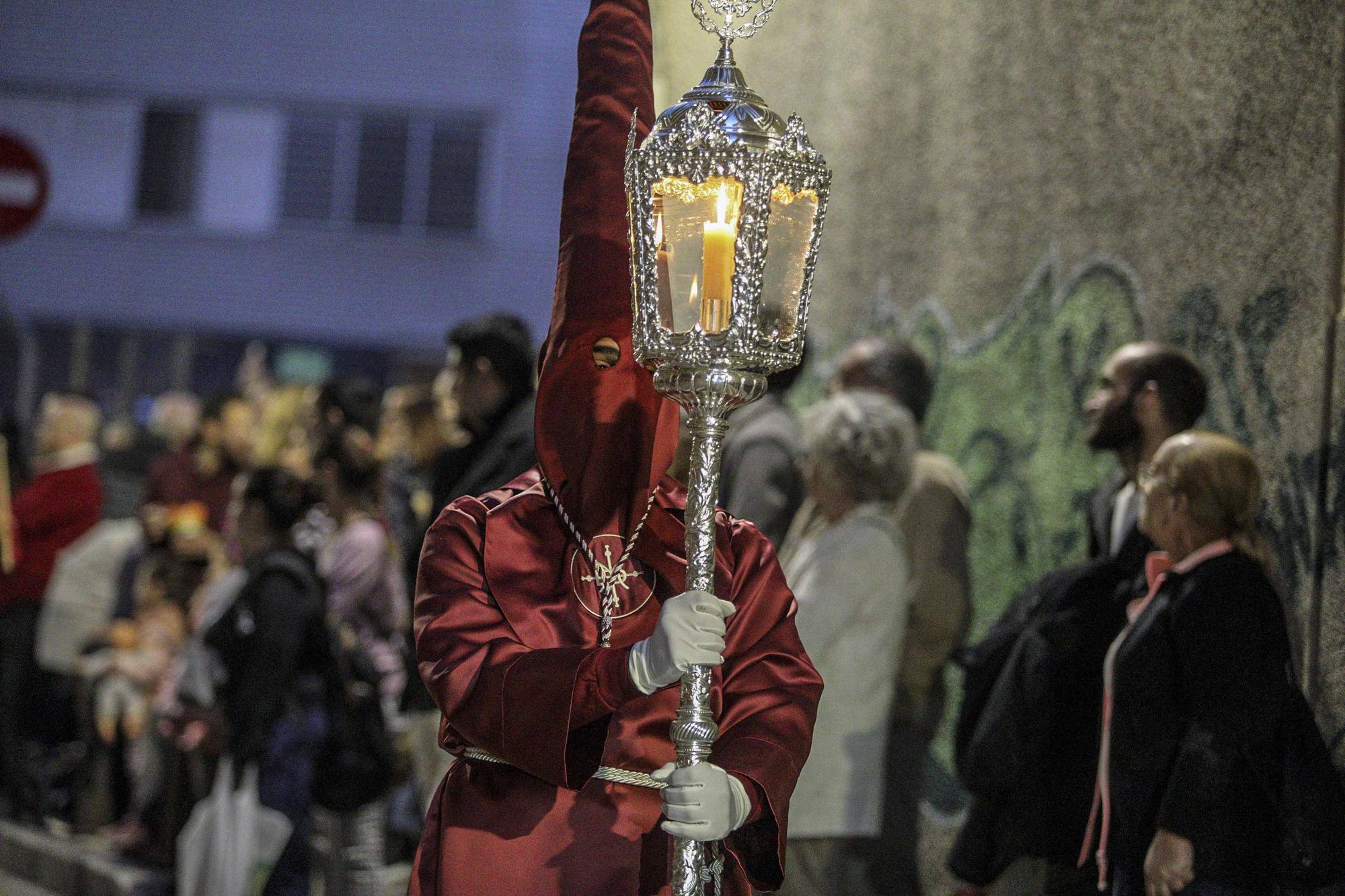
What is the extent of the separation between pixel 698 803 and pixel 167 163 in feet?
62.1

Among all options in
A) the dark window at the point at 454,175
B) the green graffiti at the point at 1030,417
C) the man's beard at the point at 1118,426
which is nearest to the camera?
the man's beard at the point at 1118,426

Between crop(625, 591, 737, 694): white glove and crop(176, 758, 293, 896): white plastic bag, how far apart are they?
3714 mm

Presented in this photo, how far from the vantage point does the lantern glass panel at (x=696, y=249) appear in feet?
8.84

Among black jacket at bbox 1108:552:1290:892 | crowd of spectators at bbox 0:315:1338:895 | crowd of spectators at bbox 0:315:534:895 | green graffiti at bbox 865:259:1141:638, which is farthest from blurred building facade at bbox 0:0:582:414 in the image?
black jacket at bbox 1108:552:1290:892

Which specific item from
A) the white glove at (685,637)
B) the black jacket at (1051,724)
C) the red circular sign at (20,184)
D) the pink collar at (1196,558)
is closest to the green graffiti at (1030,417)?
the black jacket at (1051,724)

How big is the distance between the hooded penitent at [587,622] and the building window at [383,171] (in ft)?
54.9

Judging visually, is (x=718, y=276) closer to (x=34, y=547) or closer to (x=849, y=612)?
(x=849, y=612)

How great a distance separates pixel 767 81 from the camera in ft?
28.8

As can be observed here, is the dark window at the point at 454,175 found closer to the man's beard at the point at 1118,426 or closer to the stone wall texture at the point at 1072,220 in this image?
→ the stone wall texture at the point at 1072,220

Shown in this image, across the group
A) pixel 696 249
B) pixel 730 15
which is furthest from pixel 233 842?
pixel 730 15

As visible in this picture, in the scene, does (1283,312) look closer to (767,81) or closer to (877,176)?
(877,176)

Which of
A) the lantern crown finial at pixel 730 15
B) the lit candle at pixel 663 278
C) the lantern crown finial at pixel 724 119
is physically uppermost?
the lantern crown finial at pixel 730 15

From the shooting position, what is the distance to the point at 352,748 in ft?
19.3

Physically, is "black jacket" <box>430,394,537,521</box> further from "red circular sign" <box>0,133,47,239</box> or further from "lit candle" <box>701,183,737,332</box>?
"red circular sign" <box>0,133,47,239</box>
